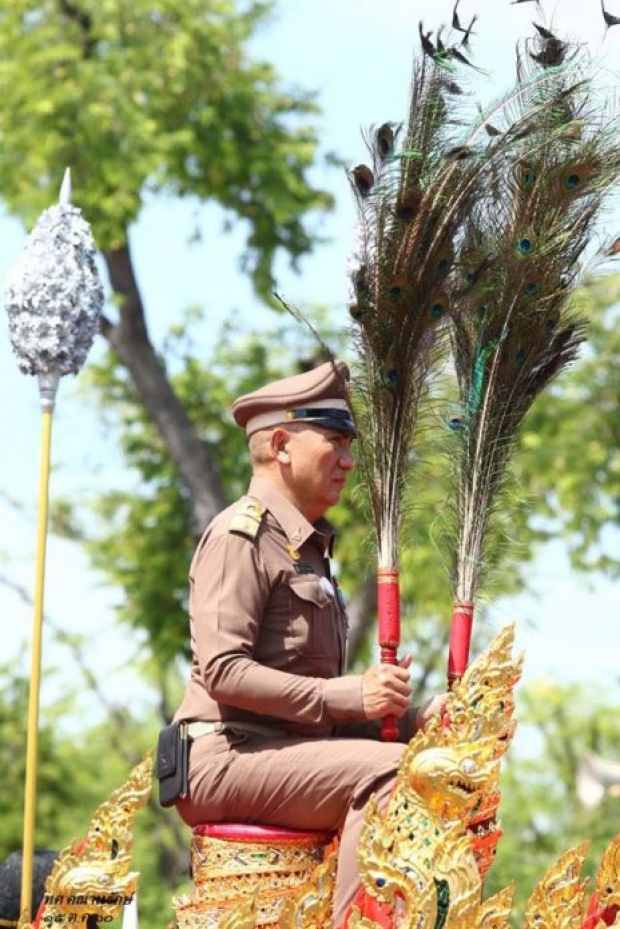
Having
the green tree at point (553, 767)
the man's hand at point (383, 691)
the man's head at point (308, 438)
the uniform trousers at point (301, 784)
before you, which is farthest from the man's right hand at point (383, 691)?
the green tree at point (553, 767)

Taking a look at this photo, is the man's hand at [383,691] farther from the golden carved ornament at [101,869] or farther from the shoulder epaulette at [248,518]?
the golden carved ornament at [101,869]

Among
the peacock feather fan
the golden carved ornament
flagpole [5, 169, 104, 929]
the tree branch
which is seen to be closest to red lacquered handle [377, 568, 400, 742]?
the peacock feather fan

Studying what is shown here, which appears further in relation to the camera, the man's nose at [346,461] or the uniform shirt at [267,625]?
the man's nose at [346,461]

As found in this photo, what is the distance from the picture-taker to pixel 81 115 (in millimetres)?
15070

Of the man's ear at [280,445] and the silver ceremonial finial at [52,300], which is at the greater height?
the silver ceremonial finial at [52,300]

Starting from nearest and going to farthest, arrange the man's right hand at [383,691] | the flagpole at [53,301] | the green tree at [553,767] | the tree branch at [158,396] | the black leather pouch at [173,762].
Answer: the man's right hand at [383,691]
the black leather pouch at [173,762]
the flagpole at [53,301]
the tree branch at [158,396]
the green tree at [553,767]

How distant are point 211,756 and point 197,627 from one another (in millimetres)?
364

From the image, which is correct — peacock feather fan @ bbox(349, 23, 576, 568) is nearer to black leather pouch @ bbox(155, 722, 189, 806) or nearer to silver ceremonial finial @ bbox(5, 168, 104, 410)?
black leather pouch @ bbox(155, 722, 189, 806)

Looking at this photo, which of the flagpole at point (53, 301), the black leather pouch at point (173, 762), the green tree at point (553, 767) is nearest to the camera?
the black leather pouch at point (173, 762)

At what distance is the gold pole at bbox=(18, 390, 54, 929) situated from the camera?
6121 millimetres

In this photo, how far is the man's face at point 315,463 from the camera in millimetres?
5629

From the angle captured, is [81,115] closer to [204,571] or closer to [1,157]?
[1,157]

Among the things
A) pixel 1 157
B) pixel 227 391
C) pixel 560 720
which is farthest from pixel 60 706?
pixel 1 157

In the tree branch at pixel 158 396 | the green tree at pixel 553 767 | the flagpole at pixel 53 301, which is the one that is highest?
the tree branch at pixel 158 396
